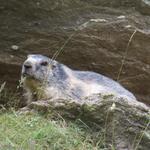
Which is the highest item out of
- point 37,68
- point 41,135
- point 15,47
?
point 41,135

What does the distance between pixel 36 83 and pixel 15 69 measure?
3.91ft

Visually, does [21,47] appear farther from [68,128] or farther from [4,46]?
[68,128]

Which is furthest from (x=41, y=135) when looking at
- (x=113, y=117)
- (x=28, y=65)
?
(x=28, y=65)

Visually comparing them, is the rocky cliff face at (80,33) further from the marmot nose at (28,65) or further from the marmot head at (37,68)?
the marmot nose at (28,65)

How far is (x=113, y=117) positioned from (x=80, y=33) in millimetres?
3006

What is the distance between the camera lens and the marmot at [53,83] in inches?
269

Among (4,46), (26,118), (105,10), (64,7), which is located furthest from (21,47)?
(26,118)

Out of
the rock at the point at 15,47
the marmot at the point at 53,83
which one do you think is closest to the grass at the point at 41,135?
the marmot at the point at 53,83

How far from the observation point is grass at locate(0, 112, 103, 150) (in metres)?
4.80

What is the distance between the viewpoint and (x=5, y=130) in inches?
202

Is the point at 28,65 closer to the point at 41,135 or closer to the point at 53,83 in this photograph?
the point at 53,83

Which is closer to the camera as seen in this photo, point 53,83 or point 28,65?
point 28,65

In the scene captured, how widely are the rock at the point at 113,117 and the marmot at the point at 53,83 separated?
1.31m

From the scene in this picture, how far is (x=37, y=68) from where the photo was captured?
6918 mm
